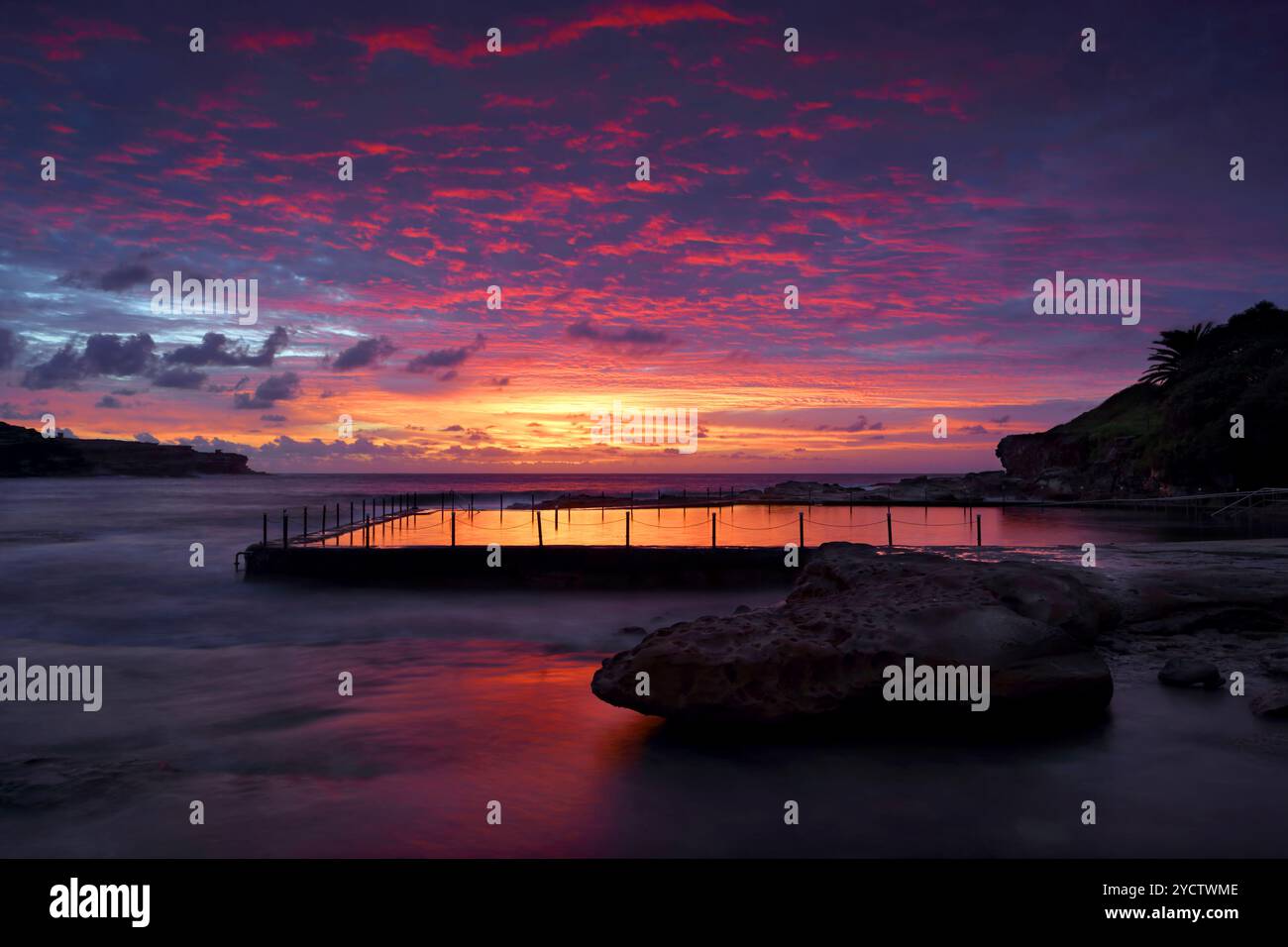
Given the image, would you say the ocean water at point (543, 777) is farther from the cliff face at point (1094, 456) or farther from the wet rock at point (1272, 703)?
the cliff face at point (1094, 456)

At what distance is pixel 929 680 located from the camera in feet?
26.4

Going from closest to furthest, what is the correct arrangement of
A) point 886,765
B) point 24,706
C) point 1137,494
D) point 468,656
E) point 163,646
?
point 886,765 → point 24,706 → point 468,656 → point 163,646 → point 1137,494

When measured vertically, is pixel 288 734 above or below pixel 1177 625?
below

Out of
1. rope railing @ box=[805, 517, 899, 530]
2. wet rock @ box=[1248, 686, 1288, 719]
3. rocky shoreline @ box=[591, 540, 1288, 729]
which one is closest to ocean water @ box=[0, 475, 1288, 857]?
wet rock @ box=[1248, 686, 1288, 719]

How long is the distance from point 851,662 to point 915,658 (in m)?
0.70

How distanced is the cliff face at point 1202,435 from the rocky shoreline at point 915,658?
3672 cm

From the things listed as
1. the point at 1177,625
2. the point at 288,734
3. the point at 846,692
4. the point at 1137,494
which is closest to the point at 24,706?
the point at 288,734

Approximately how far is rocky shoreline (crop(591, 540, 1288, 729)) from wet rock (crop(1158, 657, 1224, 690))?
0.02m

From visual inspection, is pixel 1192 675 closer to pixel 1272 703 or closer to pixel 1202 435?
pixel 1272 703

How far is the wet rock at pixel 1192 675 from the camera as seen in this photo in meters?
9.49

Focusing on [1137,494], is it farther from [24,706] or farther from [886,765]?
[24,706]

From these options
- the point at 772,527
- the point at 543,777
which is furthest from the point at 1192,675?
the point at 772,527

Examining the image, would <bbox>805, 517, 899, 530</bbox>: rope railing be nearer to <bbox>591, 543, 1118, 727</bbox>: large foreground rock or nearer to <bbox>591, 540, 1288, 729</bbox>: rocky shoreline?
<bbox>591, 540, 1288, 729</bbox>: rocky shoreline
